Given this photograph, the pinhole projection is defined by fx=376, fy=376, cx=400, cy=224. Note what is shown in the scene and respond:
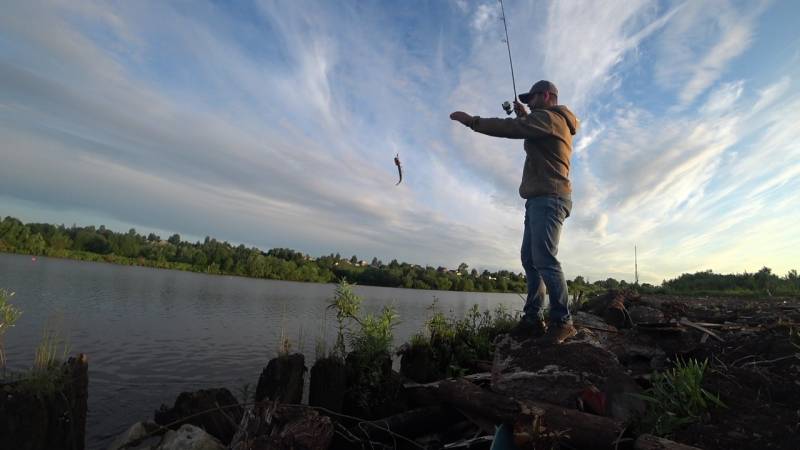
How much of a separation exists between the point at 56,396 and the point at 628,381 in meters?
6.31

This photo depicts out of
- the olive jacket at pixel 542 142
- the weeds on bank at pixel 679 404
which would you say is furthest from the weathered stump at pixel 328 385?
the weeds on bank at pixel 679 404

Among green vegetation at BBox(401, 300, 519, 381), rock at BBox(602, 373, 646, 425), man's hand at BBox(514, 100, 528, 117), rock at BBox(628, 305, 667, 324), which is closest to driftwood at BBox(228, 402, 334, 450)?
rock at BBox(602, 373, 646, 425)

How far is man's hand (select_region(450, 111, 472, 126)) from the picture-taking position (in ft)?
15.3

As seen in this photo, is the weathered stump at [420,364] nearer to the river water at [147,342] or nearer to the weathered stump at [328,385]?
the river water at [147,342]

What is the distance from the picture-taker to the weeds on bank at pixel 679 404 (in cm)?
288

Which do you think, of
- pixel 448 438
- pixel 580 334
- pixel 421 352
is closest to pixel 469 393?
pixel 448 438

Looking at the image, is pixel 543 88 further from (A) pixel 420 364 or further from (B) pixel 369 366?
(A) pixel 420 364

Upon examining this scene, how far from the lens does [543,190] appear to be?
187 inches

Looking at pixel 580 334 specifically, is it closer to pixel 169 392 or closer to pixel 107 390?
pixel 169 392

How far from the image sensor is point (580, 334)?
481 centimetres

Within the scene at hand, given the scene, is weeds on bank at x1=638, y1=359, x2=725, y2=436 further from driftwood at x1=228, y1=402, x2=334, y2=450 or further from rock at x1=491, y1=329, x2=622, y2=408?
driftwood at x1=228, y1=402, x2=334, y2=450

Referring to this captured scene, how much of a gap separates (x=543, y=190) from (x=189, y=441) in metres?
5.05

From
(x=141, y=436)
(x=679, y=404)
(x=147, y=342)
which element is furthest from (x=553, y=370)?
(x=147, y=342)

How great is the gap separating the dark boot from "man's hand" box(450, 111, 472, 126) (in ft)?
9.13
